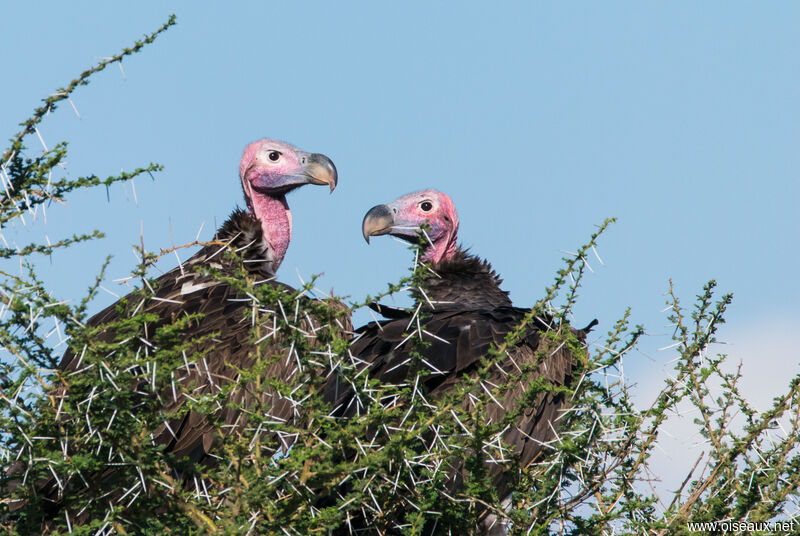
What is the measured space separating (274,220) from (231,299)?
3179mm

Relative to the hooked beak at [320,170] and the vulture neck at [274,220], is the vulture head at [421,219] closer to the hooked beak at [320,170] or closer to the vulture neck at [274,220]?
the hooked beak at [320,170]

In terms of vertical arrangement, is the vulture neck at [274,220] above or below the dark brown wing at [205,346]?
above

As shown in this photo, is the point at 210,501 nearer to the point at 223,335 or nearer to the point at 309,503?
the point at 309,503

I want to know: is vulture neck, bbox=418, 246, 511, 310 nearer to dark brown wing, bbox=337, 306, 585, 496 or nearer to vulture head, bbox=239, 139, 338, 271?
dark brown wing, bbox=337, 306, 585, 496

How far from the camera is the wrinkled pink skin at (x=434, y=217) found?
733 cm

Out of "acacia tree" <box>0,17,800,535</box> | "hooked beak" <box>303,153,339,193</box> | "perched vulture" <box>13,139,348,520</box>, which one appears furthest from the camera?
"hooked beak" <box>303,153,339,193</box>

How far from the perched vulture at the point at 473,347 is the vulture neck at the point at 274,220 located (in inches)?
43.0

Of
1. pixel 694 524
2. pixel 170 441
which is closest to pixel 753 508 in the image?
pixel 694 524

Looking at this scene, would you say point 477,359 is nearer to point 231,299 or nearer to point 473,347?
point 473,347

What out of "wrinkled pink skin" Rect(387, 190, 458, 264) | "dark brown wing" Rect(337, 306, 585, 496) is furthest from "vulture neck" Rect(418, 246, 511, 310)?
"dark brown wing" Rect(337, 306, 585, 496)

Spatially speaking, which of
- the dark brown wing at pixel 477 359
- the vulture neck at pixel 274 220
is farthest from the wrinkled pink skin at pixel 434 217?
the dark brown wing at pixel 477 359

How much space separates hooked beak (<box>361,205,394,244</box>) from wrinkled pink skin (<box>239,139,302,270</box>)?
0.53 meters

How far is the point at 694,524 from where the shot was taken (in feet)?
12.0

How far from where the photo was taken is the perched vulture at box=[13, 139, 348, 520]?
16.0 ft
